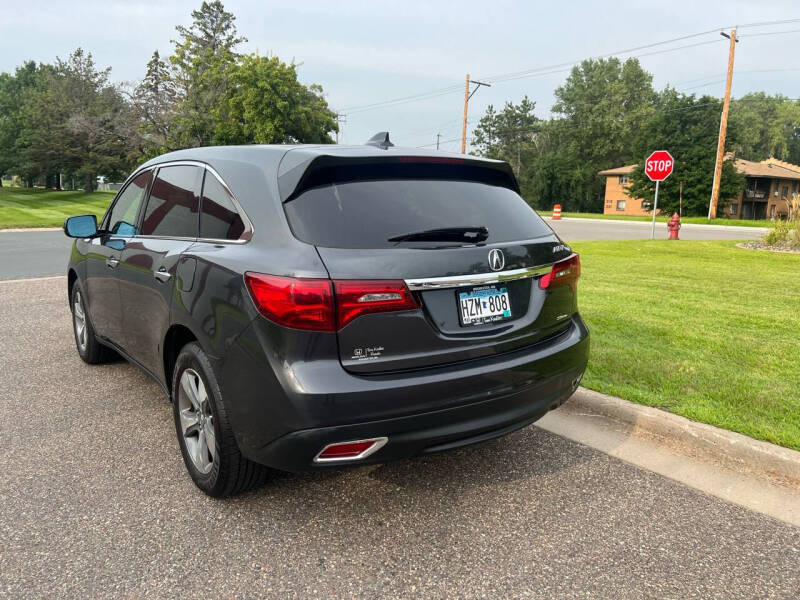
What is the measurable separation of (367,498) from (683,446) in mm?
1976

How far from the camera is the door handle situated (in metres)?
3.26

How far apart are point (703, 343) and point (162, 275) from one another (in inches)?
183

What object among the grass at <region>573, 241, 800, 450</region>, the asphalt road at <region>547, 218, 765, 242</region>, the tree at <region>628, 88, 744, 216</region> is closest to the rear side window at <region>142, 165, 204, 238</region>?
the grass at <region>573, 241, 800, 450</region>

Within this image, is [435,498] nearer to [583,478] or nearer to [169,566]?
[583,478]

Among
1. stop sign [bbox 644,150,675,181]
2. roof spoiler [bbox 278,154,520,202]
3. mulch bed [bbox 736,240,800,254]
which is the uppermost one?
stop sign [bbox 644,150,675,181]

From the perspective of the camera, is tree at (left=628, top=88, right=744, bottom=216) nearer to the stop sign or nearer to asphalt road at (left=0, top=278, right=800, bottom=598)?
the stop sign

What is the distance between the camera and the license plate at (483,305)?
2.67 m

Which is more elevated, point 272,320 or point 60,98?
point 60,98

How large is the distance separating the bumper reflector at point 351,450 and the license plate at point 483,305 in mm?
641

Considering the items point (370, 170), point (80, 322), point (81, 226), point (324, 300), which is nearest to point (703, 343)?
point (370, 170)

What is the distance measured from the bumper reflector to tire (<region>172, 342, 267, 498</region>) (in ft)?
1.80

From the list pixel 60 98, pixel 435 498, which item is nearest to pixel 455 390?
pixel 435 498

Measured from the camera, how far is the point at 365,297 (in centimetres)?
243

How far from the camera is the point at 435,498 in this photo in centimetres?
309
